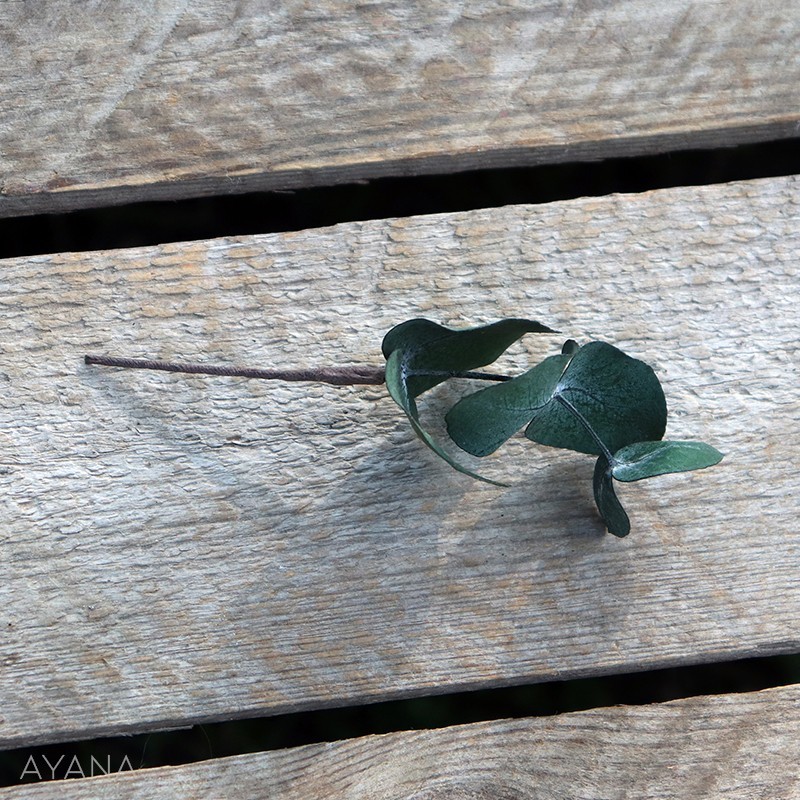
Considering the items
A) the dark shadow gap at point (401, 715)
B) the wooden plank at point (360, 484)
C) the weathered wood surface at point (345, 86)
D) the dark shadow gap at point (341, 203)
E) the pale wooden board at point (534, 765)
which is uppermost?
the weathered wood surface at point (345, 86)

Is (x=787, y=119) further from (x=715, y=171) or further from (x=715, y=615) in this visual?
(x=715, y=615)

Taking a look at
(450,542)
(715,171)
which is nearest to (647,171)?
(715,171)

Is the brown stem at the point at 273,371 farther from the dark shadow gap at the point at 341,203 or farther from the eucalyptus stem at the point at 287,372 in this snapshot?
the dark shadow gap at the point at 341,203

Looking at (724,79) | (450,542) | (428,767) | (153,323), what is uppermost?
(724,79)

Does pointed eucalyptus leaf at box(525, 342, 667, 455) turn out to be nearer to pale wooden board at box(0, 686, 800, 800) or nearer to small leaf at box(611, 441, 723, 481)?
small leaf at box(611, 441, 723, 481)

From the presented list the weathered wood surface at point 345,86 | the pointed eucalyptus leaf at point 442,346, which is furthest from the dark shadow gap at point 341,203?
the pointed eucalyptus leaf at point 442,346

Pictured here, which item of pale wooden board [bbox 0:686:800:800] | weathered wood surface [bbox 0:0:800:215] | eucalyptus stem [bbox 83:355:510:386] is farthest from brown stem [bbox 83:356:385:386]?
pale wooden board [bbox 0:686:800:800]
